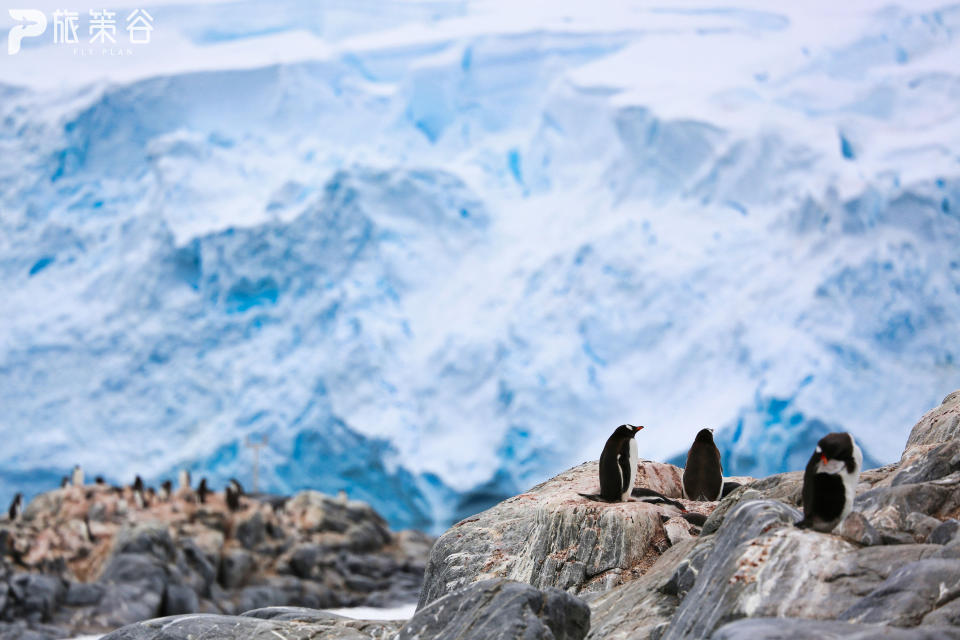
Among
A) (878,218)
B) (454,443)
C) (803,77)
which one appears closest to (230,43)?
(454,443)

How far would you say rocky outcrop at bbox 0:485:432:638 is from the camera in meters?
10.4

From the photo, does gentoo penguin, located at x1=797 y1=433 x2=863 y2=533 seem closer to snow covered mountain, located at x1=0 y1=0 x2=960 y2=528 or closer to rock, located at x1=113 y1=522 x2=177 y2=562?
rock, located at x1=113 y1=522 x2=177 y2=562

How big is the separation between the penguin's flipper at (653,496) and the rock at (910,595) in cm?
206

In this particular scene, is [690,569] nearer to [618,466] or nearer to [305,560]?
[618,466]

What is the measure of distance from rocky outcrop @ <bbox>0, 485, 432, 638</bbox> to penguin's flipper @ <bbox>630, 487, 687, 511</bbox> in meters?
7.21

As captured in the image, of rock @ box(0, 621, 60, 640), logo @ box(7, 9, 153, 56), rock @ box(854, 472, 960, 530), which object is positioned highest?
logo @ box(7, 9, 153, 56)

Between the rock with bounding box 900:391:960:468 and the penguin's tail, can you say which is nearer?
the rock with bounding box 900:391:960:468

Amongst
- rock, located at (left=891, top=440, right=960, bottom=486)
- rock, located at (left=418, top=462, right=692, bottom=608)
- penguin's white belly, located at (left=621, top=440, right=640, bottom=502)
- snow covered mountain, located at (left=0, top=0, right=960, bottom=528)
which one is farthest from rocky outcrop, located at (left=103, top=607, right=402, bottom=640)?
snow covered mountain, located at (left=0, top=0, right=960, bottom=528)

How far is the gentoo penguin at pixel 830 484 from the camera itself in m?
3.24

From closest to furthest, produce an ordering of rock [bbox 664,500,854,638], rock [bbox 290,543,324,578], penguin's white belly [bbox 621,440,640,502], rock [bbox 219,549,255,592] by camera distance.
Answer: rock [bbox 664,500,854,638]
penguin's white belly [bbox 621,440,640,502]
rock [bbox 219,549,255,592]
rock [bbox 290,543,324,578]

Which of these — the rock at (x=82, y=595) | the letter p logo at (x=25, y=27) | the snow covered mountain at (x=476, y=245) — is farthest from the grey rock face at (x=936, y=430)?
the letter p logo at (x=25, y=27)

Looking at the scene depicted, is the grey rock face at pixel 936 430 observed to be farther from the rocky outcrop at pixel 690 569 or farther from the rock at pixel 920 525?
the rock at pixel 920 525

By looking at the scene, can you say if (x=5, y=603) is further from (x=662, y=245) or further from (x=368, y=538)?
(x=662, y=245)

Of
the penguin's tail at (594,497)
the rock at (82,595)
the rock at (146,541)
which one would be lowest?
the rock at (82,595)
